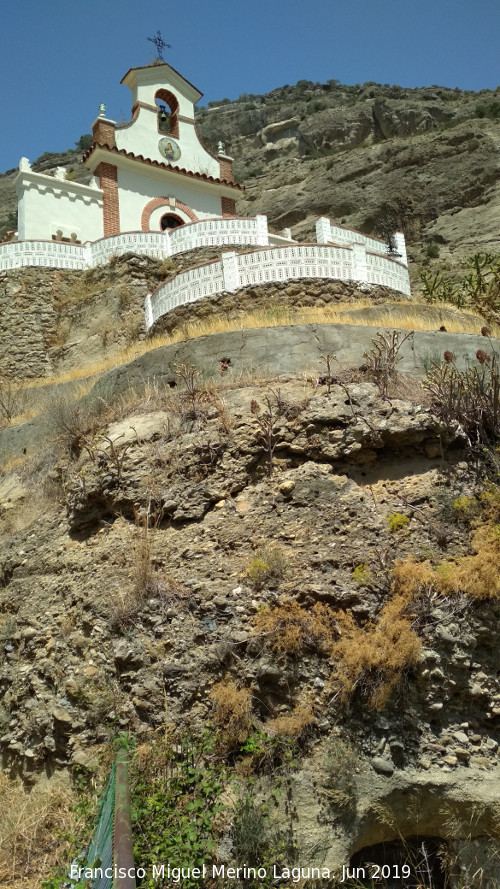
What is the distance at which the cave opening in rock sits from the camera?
6418 mm

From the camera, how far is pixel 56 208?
74.1 feet

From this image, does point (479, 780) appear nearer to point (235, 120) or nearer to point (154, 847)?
point (154, 847)

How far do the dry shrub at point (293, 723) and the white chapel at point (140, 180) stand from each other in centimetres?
1769

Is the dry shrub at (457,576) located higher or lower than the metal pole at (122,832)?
higher

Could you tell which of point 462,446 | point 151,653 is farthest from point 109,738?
point 462,446

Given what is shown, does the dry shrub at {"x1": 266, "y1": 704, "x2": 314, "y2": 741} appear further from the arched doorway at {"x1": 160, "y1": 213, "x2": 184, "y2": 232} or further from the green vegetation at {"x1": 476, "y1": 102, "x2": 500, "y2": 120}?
the green vegetation at {"x1": 476, "y1": 102, "x2": 500, "y2": 120}

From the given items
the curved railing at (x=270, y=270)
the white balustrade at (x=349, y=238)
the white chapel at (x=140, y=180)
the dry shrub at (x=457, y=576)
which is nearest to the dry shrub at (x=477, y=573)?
the dry shrub at (x=457, y=576)

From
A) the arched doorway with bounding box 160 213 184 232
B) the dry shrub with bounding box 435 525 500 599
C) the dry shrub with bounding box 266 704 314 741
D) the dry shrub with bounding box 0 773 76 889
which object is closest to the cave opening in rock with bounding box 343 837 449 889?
the dry shrub with bounding box 266 704 314 741

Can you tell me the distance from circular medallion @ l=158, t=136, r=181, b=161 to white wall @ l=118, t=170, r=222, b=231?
53.6 inches

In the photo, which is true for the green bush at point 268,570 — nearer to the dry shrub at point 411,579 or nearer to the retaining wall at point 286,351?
the dry shrub at point 411,579

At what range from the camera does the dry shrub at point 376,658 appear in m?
6.68

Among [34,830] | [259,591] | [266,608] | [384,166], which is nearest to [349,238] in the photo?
[259,591]

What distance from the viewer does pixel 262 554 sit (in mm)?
7695

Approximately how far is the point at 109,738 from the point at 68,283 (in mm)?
15761
